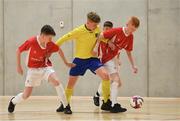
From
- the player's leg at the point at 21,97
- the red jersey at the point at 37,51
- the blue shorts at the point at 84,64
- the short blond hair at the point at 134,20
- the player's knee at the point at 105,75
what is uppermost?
the short blond hair at the point at 134,20

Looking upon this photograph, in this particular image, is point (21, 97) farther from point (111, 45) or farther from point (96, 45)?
Result: point (111, 45)

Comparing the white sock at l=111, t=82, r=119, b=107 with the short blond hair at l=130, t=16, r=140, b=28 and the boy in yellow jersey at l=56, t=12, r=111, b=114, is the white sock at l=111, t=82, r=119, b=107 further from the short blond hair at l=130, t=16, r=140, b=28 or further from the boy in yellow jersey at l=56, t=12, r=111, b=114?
the short blond hair at l=130, t=16, r=140, b=28

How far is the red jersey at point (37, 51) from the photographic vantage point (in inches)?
340

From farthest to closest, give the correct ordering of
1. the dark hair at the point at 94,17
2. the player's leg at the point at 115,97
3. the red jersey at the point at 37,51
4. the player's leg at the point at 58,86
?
the player's leg at the point at 115,97
the dark hair at the point at 94,17
the red jersey at the point at 37,51
the player's leg at the point at 58,86

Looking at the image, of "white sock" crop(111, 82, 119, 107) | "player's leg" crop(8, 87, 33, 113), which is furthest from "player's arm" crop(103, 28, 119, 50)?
"player's leg" crop(8, 87, 33, 113)

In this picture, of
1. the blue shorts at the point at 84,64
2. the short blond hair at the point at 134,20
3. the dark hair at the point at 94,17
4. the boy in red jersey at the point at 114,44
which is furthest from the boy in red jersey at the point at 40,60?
the short blond hair at the point at 134,20

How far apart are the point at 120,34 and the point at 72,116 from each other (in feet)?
5.92

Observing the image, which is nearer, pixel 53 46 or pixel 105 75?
pixel 53 46

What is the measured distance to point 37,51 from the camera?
28.3 feet

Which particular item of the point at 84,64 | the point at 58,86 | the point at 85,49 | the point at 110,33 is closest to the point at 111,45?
the point at 110,33

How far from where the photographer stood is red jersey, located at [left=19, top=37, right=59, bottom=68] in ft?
28.3

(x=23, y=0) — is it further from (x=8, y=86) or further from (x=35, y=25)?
(x=8, y=86)

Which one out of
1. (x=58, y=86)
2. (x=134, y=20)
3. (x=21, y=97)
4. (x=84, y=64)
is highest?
(x=134, y=20)

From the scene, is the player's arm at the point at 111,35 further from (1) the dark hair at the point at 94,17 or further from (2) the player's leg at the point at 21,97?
(2) the player's leg at the point at 21,97
